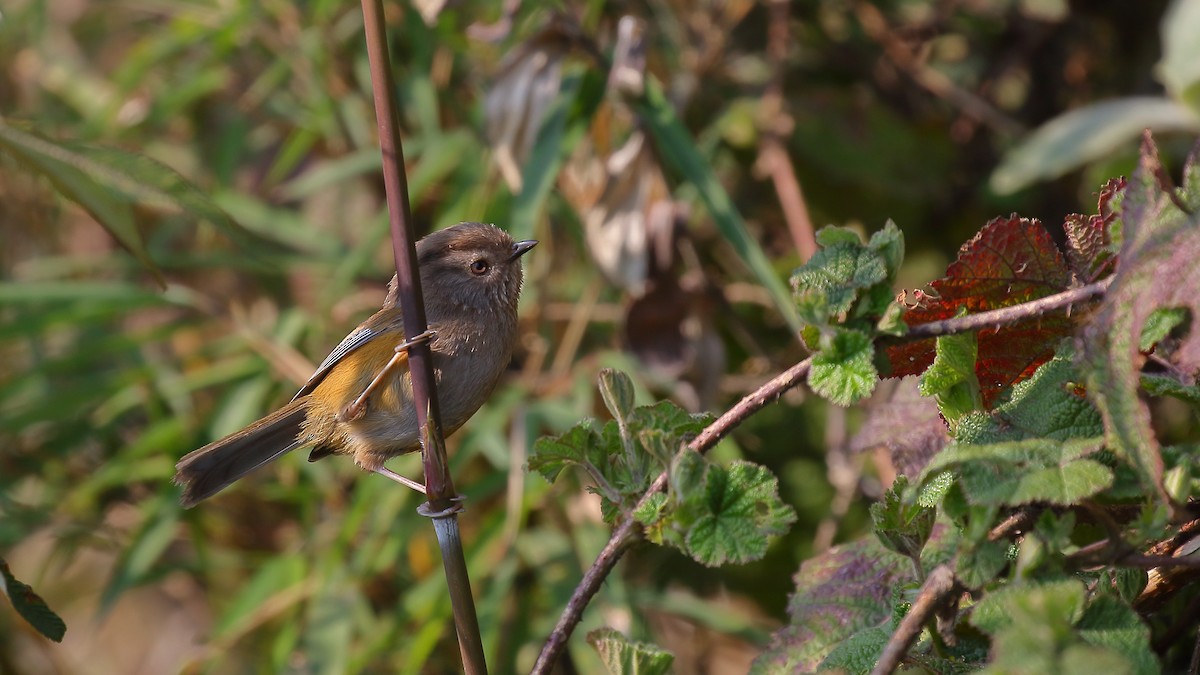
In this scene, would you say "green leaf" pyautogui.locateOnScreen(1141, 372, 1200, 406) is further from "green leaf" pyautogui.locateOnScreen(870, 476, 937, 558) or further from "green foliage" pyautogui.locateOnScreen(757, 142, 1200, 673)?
"green leaf" pyautogui.locateOnScreen(870, 476, 937, 558)

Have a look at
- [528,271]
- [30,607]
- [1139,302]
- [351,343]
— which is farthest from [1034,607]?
[528,271]

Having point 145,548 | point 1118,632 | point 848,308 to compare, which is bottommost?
point 145,548

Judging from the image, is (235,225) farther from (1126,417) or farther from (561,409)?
(561,409)

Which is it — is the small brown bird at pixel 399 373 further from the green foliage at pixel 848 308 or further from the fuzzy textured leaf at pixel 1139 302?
the fuzzy textured leaf at pixel 1139 302

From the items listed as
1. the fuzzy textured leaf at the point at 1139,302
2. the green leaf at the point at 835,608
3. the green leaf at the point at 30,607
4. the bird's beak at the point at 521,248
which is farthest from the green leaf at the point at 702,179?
the green leaf at the point at 30,607

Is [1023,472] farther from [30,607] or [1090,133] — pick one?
[1090,133]

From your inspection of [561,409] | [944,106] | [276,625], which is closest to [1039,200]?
[944,106]
